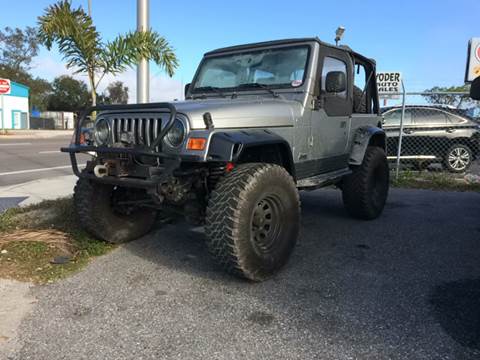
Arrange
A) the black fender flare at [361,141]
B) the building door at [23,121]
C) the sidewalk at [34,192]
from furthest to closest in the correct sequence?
the building door at [23,121], the sidewalk at [34,192], the black fender flare at [361,141]

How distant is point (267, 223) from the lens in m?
3.53

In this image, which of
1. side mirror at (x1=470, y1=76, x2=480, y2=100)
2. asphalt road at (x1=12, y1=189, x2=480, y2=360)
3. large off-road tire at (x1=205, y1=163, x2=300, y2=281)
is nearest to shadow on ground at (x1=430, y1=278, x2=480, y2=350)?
asphalt road at (x1=12, y1=189, x2=480, y2=360)

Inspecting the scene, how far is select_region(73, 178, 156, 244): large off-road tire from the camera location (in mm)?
4016

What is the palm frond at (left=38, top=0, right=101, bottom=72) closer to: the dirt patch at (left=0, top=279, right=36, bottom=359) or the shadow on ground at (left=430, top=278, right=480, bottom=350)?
the dirt patch at (left=0, top=279, right=36, bottom=359)

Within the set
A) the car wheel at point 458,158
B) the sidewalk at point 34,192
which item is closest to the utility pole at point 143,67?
the sidewalk at point 34,192

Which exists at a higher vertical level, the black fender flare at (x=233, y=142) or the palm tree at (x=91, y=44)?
the palm tree at (x=91, y=44)

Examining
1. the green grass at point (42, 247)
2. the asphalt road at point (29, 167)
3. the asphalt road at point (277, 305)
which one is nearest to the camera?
the asphalt road at point (277, 305)

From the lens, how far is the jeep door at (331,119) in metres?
4.41

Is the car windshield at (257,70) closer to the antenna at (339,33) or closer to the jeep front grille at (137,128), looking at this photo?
the jeep front grille at (137,128)

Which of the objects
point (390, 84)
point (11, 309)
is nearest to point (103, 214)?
point (11, 309)

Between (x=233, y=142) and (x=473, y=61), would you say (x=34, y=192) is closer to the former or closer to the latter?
(x=233, y=142)

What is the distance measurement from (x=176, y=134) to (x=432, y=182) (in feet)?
22.5

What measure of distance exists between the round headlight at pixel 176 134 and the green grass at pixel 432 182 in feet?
20.9

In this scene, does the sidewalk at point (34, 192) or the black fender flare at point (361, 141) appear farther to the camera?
the sidewalk at point (34, 192)
